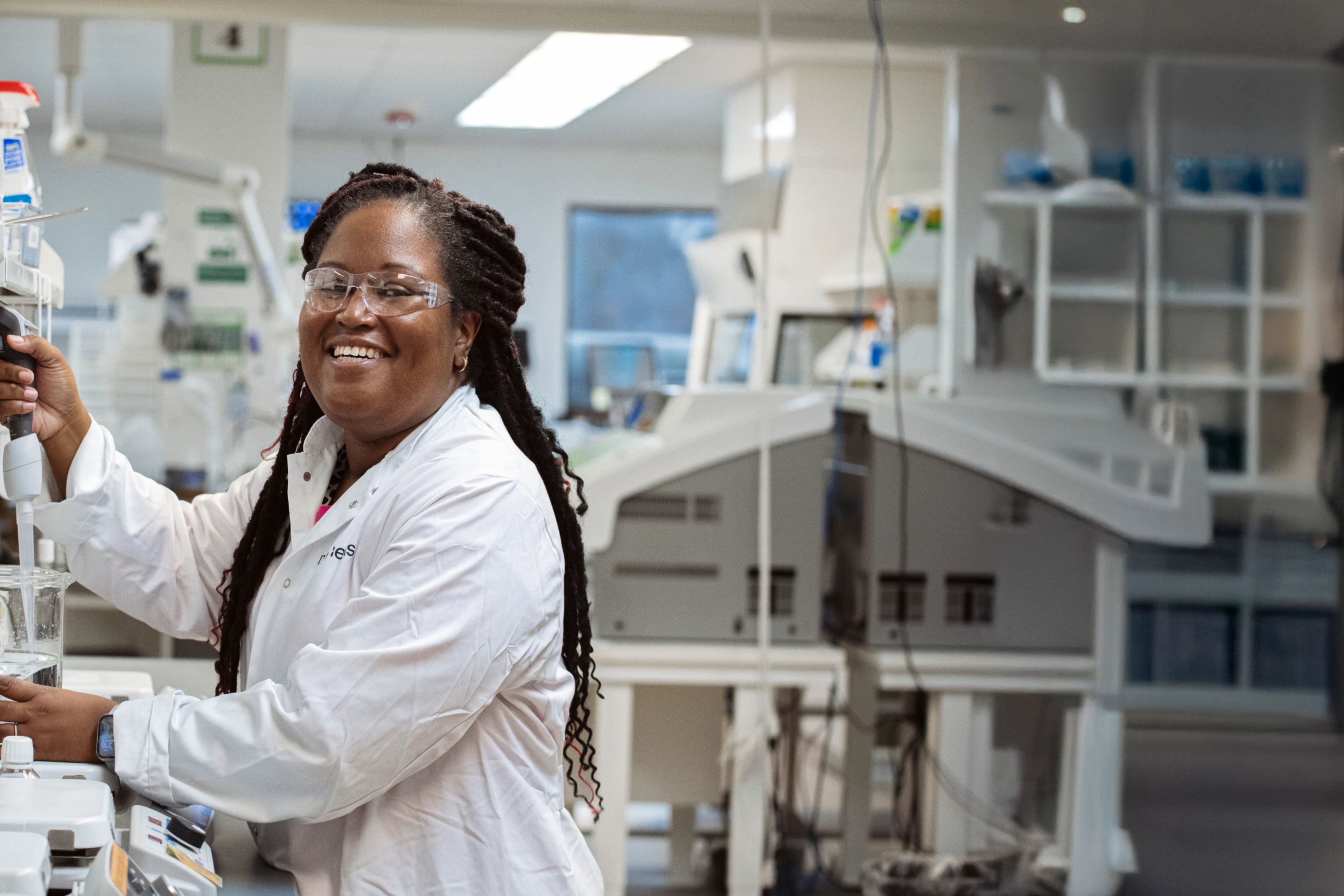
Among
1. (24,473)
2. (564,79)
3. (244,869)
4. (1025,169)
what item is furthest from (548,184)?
(244,869)

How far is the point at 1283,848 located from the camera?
2717mm

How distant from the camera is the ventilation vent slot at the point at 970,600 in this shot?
2.86 m

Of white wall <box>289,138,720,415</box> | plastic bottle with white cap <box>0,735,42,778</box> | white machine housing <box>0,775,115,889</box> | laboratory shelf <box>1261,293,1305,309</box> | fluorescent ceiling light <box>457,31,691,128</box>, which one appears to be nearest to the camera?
white machine housing <box>0,775,115,889</box>

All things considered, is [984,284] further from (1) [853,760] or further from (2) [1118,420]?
(1) [853,760]

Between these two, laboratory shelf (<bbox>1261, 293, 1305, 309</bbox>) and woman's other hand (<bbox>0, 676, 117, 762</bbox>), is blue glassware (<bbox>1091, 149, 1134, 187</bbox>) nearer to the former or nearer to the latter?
laboratory shelf (<bbox>1261, 293, 1305, 309</bbox>)

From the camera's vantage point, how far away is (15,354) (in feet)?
4.13

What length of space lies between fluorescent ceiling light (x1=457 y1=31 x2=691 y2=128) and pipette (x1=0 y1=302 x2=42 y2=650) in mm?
3761

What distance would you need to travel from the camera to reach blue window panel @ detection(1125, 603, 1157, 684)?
280cm

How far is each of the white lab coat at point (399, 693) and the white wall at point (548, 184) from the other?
7409 millimetres

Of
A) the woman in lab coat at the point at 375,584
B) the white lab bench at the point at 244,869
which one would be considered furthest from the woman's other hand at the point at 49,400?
the white lab bench at the point at 244,869

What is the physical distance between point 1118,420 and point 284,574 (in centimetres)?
200

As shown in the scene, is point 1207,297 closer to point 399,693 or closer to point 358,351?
point 358,351

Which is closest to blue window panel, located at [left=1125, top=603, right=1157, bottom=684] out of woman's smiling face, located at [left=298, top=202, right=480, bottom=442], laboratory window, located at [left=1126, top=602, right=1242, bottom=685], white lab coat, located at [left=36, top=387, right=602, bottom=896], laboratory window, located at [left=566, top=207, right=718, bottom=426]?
laboratory window, located at [left=1126, top=602, right=1242, bottom=685]

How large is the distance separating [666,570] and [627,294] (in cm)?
628
